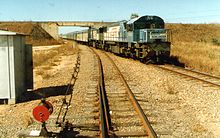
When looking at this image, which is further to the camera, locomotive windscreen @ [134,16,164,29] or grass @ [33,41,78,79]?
locomotive windscreen @ [134,16,164,29]

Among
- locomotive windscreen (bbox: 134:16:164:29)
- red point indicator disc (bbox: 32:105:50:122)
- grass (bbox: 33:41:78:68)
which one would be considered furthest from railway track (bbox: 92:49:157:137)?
grass (bbox: 33:41:78:68)

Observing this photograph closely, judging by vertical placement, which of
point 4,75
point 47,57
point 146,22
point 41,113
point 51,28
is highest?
point 51,28

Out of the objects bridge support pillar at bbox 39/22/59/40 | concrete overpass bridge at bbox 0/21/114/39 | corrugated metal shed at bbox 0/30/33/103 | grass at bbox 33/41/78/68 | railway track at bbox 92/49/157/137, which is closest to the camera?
railway track at bbox 92/49/157/137

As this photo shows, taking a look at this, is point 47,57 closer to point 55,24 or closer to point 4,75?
point 4,75

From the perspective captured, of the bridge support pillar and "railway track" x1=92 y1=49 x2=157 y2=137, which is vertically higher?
the bridge support pillar

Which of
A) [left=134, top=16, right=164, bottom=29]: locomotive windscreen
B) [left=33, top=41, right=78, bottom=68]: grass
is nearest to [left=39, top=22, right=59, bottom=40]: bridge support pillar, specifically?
[left=33, top=41, right=78, bottom=68]: grass

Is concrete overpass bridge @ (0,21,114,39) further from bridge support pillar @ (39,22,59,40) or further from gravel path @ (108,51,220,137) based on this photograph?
gravel path @ (108,51,220,137)

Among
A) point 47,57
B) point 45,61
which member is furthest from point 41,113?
point 47,57

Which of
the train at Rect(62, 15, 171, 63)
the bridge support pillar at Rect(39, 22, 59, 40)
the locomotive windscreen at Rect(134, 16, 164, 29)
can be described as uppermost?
the bridge support pillar at Rect(39, 22, 59, 40)

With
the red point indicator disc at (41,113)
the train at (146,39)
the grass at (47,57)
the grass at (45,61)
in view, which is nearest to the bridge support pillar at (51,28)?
the grass at (47,57)

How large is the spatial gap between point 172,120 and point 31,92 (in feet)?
20.2

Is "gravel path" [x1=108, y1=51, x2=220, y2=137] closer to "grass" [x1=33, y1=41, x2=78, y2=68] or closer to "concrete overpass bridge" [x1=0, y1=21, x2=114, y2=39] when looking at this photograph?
"grass" [x1=33, y1=41, x2=78, y2=68]

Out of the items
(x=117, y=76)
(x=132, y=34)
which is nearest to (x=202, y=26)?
(x=132, y=34)

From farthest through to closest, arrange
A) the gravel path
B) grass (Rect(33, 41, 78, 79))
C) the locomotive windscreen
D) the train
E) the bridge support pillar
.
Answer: the bridge support pillar → the locomotive windscreen → the train → grass (Rect(33, 41, 78, 79)) → the gravel path
